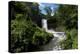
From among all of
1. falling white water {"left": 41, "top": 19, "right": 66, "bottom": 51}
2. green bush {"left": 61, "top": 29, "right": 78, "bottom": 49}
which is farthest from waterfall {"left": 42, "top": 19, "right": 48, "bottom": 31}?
green bush {"left": 61, "top": 29, "right": 78, "bottom": 49}

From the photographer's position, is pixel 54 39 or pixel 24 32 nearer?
pixel 24 32

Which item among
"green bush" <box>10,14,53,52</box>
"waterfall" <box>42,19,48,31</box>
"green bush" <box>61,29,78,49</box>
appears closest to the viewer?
"green bush" <box>10,14,53,52</box>

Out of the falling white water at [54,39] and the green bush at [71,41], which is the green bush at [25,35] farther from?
the green bush at [71,41]

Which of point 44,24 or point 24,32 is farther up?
point 44,24

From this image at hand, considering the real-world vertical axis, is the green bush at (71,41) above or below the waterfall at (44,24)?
below

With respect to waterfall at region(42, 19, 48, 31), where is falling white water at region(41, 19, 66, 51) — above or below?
below

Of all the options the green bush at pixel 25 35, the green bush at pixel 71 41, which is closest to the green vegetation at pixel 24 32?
the green bush at pixel 25 35

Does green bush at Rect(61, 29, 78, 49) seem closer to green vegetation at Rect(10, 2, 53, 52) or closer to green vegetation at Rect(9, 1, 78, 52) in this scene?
green vegetation at Rect(9, 1, 78, 52)

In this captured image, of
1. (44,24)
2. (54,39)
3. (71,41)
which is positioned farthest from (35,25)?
(71,41)

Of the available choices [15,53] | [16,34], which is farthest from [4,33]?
[15,53]

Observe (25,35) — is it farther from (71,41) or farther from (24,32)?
(71,41)

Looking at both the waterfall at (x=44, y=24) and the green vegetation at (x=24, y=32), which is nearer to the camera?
the green vegetation at (x=24, y=32)

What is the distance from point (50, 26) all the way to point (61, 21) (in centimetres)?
20

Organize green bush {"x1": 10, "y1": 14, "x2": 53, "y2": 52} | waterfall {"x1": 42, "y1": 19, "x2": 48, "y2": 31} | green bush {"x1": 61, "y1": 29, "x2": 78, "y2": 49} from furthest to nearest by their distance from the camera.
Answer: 1. green bush {"x1": 61, "y1": 29, "x2": 78, "y2": 49}
2. waterfall {"x1": 42, "y1": 19, "x2": 48, "y2": 31}
3. green bush {"x1": 10, "y1": 14, "x2": 53, "y2": 52}
